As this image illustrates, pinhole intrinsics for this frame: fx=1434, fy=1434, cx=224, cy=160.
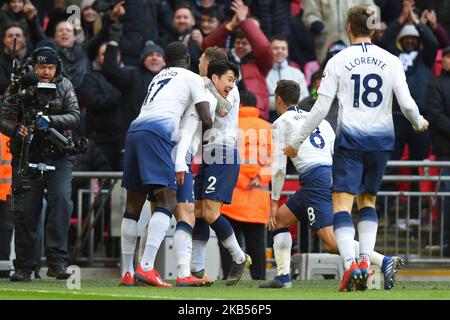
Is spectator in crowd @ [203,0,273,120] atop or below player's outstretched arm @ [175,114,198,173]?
atop

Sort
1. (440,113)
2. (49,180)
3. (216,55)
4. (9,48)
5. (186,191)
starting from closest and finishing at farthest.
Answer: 1. (186,191)
2. (216,55)
3. (49,180)
4. (9,48)
5. (440,113)

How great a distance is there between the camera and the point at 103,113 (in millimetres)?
19375

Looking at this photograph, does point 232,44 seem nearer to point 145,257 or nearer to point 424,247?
point 424,247

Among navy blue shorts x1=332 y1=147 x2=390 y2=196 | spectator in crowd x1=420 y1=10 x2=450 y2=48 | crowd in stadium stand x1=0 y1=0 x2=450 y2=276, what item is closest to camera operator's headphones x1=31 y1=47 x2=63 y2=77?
crowd in stadium stand x1=0 y1=0 x2=450 y2=276

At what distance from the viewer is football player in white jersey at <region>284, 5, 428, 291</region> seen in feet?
42.1

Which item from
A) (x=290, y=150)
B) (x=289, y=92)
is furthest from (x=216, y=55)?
(x=290, y=150)

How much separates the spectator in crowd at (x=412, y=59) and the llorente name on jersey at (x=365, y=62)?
24.3 feet

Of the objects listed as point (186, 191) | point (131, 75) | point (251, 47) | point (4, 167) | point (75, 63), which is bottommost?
point (186, 191)

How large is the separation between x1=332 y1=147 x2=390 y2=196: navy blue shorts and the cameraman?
147 inches

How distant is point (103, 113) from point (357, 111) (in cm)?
709

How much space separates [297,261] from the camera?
17.2 m

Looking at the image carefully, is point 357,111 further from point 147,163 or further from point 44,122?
point 44,122

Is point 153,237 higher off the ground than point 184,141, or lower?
lower

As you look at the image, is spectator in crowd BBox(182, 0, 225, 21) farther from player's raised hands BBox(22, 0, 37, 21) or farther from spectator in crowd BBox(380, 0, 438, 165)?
player's raised hands BBox(22, 0, 37, 21)
